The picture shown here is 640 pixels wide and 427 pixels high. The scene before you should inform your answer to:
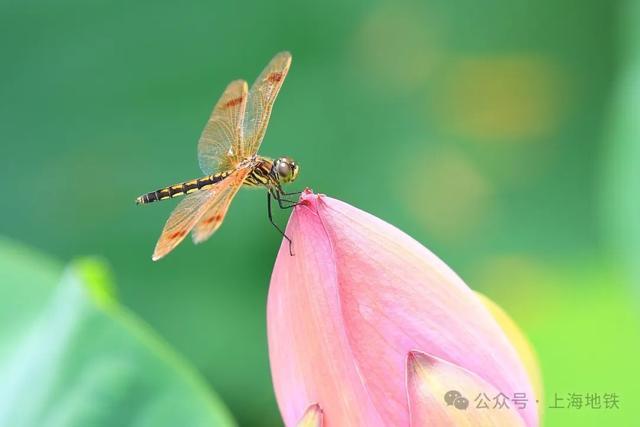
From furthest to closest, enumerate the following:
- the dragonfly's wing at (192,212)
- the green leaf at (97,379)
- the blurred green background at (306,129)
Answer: the blurred green background at (306,129) → the green leaf at (97,379) → the dragonfly's wing at (192,212)

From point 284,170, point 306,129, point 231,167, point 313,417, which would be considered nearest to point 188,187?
point 231,167

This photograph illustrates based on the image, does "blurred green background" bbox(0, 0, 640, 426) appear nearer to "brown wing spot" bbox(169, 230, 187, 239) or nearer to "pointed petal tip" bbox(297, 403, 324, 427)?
"brown wing spot" bbox(169, 230, 187, 239)

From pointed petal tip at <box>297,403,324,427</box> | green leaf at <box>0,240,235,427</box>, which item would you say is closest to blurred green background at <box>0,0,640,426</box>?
green leaf at <box>0,240,235,427</box>

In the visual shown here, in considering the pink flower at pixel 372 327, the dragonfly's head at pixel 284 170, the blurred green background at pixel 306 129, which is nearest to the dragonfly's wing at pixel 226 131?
the dragonfly's head at pixel 284 170

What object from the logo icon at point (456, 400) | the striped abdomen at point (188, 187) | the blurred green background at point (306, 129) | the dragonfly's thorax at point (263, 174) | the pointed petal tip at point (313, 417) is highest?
the blurred green background at point (306, 129)

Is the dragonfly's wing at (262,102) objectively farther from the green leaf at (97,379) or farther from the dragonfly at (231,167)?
the green leaf at (97,379)

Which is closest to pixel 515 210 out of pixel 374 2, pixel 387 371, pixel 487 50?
pixel 487 50

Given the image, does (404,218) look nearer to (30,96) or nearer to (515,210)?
(515,210)
